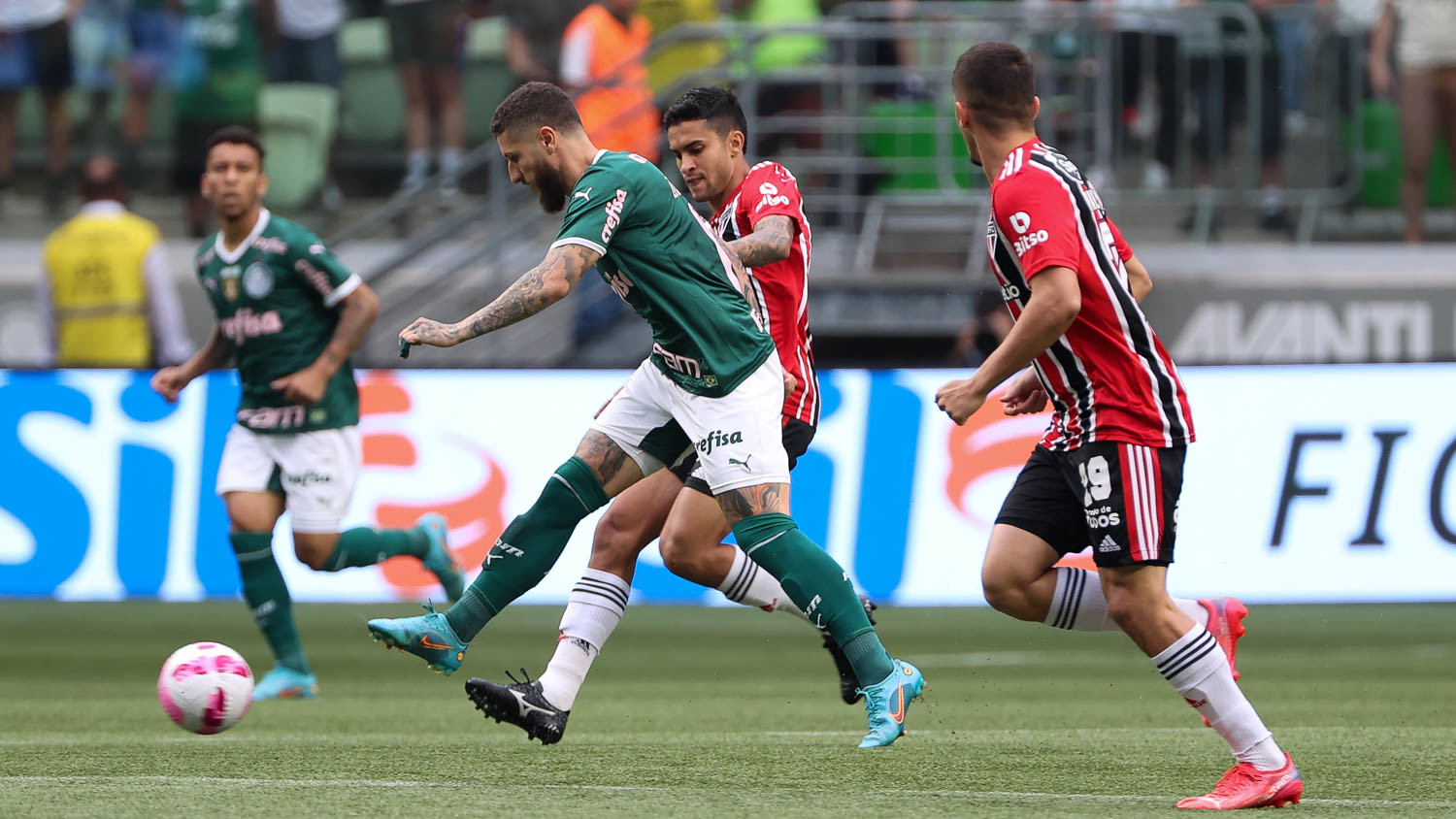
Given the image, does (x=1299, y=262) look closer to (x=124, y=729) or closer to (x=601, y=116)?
(x=601, y=116)

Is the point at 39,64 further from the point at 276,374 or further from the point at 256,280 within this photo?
the point at 276,374

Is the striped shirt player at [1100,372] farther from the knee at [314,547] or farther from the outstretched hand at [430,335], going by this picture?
the knee at [314,547]

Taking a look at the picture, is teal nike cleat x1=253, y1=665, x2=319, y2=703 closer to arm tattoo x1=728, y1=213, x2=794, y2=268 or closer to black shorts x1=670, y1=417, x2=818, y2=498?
black shorts x1=670, y1=417, x2=818, y2=498

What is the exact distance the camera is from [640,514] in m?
6.78

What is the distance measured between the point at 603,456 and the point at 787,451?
0.87 m

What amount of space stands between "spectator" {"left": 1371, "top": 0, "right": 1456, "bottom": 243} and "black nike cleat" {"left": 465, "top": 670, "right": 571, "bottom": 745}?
1110cm

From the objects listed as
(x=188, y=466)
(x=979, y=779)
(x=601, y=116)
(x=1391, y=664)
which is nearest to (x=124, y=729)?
(x=979, y=779)

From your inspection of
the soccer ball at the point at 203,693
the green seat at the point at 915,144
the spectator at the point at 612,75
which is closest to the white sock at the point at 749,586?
the soccer ball at the point at 203,693

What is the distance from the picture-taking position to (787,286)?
7.23 meters

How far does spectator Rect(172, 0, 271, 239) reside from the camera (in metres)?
16.1

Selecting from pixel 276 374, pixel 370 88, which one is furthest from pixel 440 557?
pixel 370 88

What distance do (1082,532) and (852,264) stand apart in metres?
9.01

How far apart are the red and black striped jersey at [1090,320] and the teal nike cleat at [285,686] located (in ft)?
13.4

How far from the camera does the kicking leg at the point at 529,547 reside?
20.4 feet
